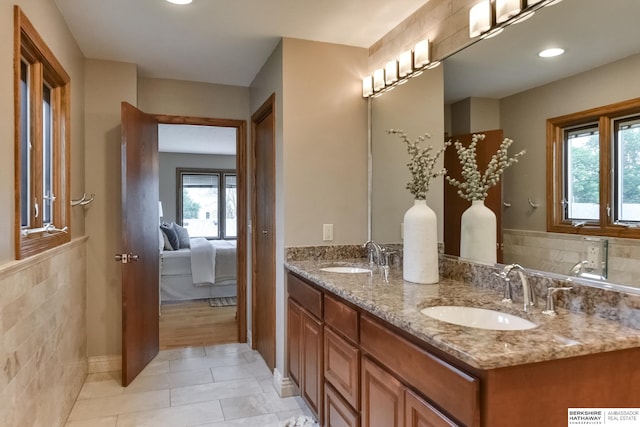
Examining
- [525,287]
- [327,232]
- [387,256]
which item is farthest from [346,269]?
[525,287]

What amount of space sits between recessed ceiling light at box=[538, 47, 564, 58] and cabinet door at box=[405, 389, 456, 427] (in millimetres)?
1368

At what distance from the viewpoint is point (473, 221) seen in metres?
2.00

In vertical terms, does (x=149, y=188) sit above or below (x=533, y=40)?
below

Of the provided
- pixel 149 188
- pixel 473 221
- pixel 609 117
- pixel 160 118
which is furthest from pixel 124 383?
pixel 609 117

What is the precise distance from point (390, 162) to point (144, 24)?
5.67ft

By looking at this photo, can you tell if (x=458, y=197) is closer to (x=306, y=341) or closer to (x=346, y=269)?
(x=346, y=269)

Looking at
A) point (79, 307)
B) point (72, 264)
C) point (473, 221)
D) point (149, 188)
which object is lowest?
point (79, 307)

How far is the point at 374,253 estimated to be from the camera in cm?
271

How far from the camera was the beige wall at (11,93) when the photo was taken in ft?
5.12

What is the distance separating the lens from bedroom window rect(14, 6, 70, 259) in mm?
1733

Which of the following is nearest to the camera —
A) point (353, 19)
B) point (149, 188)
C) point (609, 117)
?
point (609, 117)

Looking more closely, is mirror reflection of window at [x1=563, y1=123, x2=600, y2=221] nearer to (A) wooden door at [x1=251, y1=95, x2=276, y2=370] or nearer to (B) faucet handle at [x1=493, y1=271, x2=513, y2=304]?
(B) faucet handle at [x1=493, y1=271, x2=513, y2=304]

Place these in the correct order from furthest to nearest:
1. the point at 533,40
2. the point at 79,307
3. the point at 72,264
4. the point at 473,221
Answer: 1. the point at 79,307
2. the point at 72,264
3. the point at 473,221
4. the point at 533,40

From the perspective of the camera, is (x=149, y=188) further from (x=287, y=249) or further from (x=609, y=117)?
(x=609, y=117)
